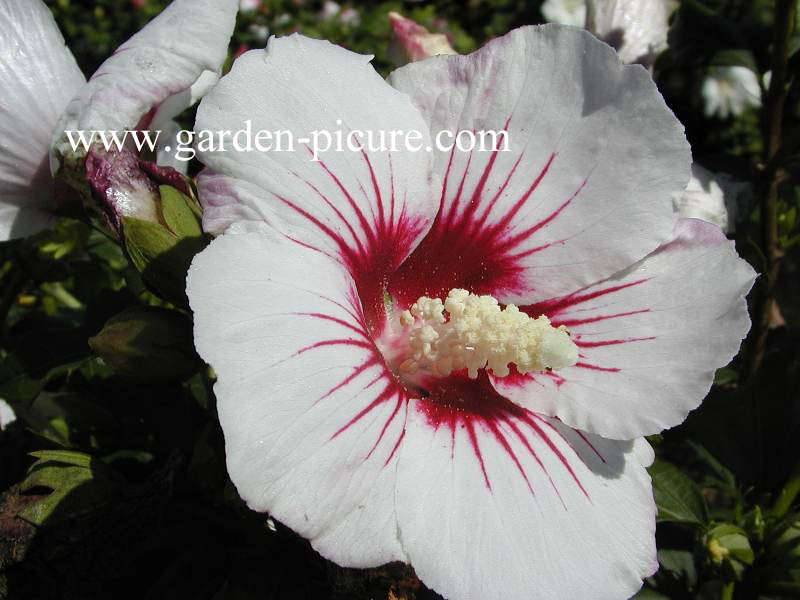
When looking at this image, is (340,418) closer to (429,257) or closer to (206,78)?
(429,257)

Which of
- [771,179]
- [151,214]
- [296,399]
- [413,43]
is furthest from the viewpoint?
[771,179]

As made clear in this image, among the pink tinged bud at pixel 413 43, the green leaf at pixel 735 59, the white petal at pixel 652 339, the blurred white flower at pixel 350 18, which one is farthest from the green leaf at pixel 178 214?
the blurred white flower at pixel 350 18

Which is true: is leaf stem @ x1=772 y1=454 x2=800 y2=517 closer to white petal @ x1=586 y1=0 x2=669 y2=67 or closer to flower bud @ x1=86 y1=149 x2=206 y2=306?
white petal @ x1=586 y1=0 x2=669 y2=67

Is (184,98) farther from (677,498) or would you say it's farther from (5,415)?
(677,498)

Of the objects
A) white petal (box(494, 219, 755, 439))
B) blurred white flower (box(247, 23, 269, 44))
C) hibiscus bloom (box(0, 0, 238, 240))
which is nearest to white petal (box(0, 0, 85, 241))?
hibiscus bloom (box(0, 0, 238, 240))

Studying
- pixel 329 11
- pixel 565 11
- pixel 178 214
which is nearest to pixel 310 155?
pixel 178 214
